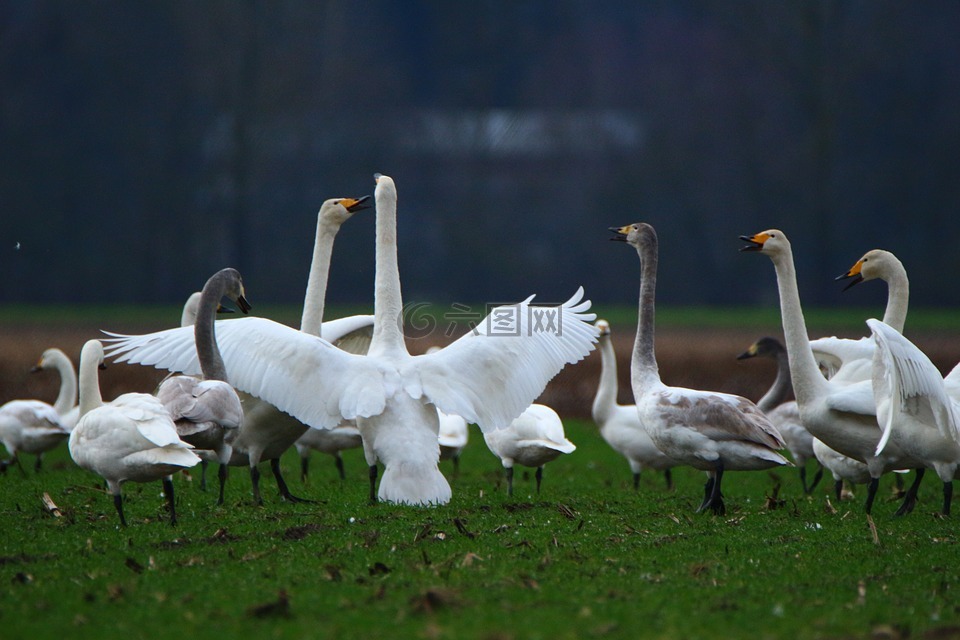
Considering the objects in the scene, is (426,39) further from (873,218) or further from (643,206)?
(873,218)

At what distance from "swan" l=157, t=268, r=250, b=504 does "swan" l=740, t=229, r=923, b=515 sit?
4471 mm

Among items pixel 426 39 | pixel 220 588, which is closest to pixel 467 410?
pixel 220 588

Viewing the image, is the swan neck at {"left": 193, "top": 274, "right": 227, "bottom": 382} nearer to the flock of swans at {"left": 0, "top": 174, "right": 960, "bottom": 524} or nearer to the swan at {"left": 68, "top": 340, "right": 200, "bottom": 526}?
the flock of swans at {"left": 0, "top": 174, "right": 960, "bottom": 524}

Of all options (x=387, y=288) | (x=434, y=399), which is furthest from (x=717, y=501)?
(x=387, y=288)

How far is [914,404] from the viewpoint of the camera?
9.04 meters

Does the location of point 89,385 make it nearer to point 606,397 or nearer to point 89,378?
point 89,378

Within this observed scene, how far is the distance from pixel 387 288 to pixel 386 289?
1 cm

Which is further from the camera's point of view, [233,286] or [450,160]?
[450,160]

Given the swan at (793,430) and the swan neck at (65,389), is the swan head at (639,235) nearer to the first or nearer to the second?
the swan at (793,430)

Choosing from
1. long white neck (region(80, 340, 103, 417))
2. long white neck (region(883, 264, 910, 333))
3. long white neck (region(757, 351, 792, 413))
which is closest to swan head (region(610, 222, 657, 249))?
long white neck (region(883, 264, 910, 333))

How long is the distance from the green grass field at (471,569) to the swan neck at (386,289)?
53.8 inches

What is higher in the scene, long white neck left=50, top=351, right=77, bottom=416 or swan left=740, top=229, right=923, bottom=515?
swan left=740, top=229, right=923, bottom=515

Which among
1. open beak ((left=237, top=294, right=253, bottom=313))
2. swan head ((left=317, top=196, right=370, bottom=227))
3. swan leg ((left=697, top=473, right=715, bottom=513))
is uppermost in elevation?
swan head ((left=317, top=196, right=370, bottom=227))

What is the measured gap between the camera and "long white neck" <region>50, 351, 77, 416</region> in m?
14.1
